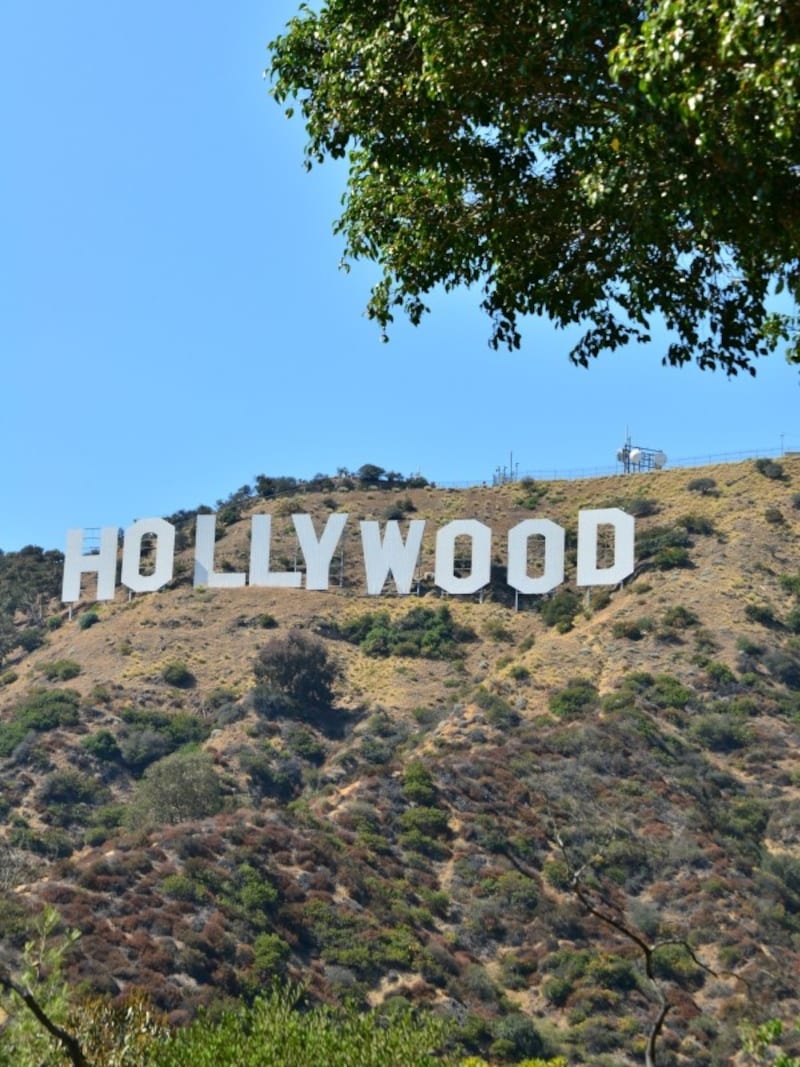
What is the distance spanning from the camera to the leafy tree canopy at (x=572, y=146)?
11.9 meters

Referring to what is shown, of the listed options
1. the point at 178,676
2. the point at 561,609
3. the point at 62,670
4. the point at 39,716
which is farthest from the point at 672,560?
the point at 39,716

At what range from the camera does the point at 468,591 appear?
76.4 m

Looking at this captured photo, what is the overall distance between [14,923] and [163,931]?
4.71m

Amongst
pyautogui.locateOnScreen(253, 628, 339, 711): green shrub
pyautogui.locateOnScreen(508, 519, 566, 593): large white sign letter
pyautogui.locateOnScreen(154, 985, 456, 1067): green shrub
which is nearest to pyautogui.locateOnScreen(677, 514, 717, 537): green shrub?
pyautogui.locateOnScreen(508, 519, 566, 593): large white sign letter

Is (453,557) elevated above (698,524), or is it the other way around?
(698,524)

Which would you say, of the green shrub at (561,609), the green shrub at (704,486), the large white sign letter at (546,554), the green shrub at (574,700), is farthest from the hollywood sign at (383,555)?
the green shrub at (704,486)

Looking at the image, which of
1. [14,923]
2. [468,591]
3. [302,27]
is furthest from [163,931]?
[302,27]

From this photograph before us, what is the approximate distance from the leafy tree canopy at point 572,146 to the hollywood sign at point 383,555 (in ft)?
186

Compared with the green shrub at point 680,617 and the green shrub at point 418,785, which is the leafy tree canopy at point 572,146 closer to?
the green shrub at point 418,785

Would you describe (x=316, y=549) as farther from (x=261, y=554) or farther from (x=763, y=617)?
(x=763, y=617)

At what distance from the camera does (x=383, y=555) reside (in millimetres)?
78250

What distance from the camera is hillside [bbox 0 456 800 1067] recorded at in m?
51.6

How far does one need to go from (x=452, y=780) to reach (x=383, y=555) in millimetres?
15428

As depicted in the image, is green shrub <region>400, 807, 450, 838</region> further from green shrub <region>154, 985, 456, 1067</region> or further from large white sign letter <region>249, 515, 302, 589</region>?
green shrub <region>154, 985, 456, 1067</region>
